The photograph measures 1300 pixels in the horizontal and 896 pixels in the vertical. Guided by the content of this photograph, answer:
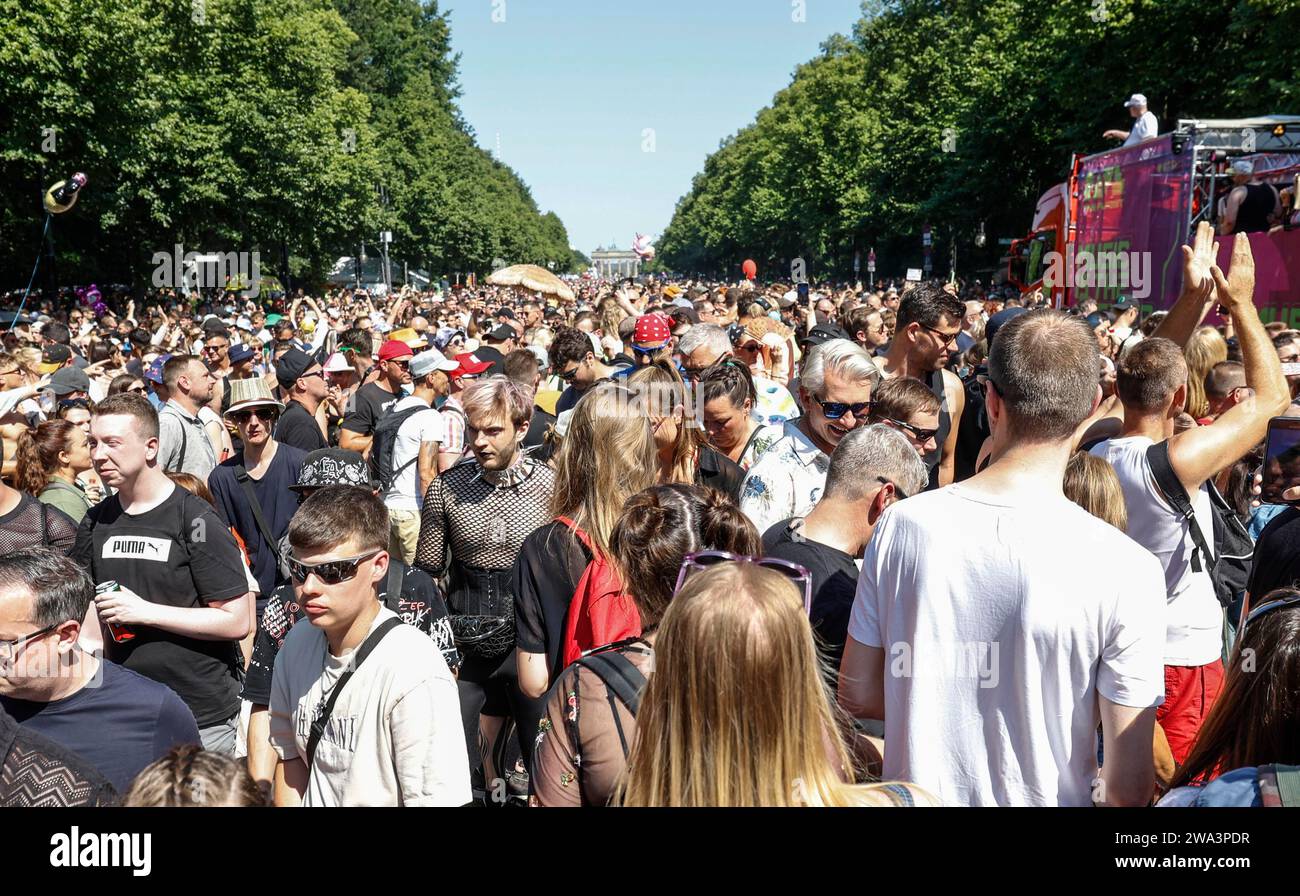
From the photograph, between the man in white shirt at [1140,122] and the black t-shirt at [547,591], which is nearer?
the black t-shirt at [547,591]

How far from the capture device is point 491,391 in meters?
4.79

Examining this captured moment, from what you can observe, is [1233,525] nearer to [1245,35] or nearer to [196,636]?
[196,636]

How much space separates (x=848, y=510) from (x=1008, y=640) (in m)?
0.92

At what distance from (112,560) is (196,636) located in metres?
0.44

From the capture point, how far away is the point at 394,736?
292 centimetres

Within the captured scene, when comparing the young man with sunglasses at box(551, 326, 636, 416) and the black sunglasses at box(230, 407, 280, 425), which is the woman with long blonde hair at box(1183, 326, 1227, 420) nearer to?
the young man with sunglasses at box(551, 326, 636, 416)

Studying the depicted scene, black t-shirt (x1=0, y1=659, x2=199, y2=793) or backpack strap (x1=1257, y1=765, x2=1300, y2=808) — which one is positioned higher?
backpack strap (x1=1257, y1=765, x2=1300, y2=808)

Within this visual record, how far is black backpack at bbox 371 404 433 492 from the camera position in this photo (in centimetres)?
692

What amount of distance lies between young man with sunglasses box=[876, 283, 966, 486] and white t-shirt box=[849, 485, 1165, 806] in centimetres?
319

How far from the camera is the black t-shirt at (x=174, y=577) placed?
421 cm

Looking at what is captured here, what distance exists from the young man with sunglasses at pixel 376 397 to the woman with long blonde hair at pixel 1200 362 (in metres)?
5.00

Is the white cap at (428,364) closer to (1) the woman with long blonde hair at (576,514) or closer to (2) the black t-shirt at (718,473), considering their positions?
(2) the black t-shirt at (718,473)

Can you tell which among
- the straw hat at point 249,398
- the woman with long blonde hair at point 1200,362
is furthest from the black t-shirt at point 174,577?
the woman with long blonde hair at point 1200,362
